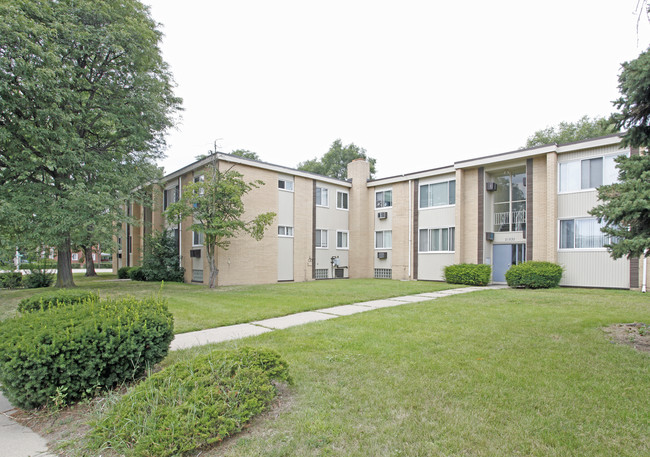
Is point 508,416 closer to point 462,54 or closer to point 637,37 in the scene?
point 637,37

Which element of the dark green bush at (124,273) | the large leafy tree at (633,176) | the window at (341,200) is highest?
the window at (341,200)

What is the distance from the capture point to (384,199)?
2236cm

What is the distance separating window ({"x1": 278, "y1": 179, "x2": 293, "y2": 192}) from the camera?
64.3 feet

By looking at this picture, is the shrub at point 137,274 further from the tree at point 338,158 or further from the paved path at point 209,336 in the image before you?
the tree at point 338,158

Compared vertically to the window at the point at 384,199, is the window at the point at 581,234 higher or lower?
lower

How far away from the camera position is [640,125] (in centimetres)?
512

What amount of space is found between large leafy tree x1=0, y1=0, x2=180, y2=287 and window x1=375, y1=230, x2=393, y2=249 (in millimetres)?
13403

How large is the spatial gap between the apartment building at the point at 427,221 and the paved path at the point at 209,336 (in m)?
8.34

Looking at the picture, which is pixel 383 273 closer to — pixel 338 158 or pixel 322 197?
pixel 322 197

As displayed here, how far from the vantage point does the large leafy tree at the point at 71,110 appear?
1185 centimetres

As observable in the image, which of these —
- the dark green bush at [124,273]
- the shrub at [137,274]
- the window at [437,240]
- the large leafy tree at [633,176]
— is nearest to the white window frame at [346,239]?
the window at [437,240]

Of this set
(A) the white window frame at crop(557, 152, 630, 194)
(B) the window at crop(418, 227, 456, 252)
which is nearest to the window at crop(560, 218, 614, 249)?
(A) the white window frame at crop(557, 152, 630, 194)

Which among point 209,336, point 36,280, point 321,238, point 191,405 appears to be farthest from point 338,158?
point 191,405

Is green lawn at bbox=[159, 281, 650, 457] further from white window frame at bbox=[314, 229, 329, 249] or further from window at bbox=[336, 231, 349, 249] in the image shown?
window at bbox=[336, 231, 349, 249]
